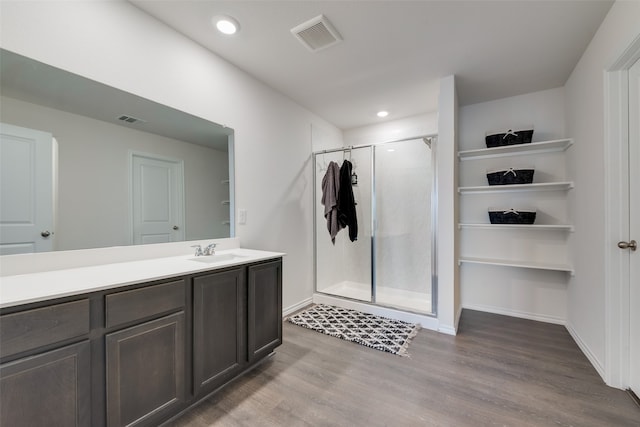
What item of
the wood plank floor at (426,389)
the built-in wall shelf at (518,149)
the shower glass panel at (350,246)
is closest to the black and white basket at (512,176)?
the built-in wall shelf at (518,149)

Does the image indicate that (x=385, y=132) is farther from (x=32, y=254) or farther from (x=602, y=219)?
(x=32, y=254)

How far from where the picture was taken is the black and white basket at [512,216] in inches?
104

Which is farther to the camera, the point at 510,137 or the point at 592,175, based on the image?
the point at 510,137

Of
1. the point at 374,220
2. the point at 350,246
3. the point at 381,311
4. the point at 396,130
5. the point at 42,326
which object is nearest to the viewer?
the point at 42,326

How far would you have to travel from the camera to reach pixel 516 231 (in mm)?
2938

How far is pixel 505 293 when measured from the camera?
9.84ft

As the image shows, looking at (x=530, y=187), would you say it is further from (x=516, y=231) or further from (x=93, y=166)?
(x=93, y=166)

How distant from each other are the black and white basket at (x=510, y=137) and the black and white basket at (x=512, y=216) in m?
0.72

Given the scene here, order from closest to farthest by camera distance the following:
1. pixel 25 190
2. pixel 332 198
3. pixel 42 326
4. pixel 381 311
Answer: pixel 42 326 < pixel 25 190 < pixel 381 311 < pixel 332 198

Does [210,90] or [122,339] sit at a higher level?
[210,90]

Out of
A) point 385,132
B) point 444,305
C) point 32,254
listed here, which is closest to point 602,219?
point 444,305

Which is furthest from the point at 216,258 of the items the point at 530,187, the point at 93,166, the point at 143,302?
the point at 530,187

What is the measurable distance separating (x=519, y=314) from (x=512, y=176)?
1.57 metres

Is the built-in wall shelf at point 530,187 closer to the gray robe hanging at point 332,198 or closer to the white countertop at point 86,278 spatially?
the gray robe hanging at point 332,198
